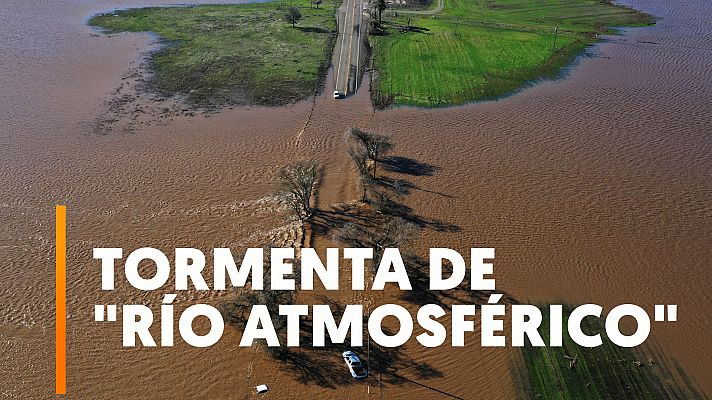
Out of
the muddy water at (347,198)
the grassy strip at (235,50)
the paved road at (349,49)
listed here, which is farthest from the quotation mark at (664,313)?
the grassy strip at (235,50)

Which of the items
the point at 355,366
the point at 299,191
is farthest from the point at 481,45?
the point at 355,366

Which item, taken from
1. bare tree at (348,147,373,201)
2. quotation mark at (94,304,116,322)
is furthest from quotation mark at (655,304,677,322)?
quotation mark at (94,304,116,322)

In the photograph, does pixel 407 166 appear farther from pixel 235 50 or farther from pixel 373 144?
pixel 235 50

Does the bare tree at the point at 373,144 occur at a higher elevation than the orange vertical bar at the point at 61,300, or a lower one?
higher

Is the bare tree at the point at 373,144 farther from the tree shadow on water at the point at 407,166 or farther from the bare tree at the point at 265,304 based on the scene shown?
the bare tree at the point at 265,304

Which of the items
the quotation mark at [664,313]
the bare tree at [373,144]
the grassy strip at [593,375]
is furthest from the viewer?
the bare tree at [373,144]

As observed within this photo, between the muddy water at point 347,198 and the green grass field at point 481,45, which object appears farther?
the green grass field at point 481,45
